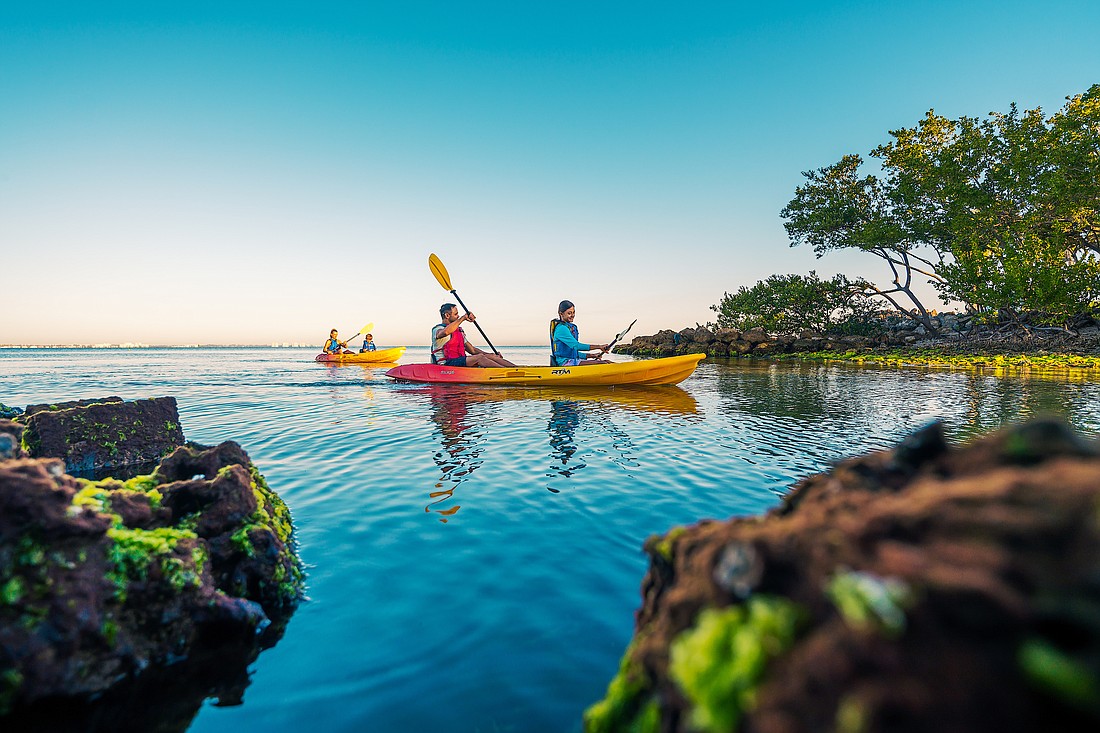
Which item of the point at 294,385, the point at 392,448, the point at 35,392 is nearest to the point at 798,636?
the point at 392,448

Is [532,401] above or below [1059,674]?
below

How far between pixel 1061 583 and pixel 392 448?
29.2ft

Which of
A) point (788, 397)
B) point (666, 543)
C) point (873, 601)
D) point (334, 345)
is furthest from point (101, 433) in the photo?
point (334, 345)

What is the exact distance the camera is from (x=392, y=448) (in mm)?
8922

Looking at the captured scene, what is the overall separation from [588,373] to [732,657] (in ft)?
53.7

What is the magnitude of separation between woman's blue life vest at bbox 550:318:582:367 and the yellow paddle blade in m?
4.95

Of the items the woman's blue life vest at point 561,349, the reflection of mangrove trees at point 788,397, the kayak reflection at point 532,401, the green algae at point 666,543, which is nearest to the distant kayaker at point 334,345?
the kayak reflection at point 532,401

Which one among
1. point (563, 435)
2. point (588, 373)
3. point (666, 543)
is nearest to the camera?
point (666, 543)

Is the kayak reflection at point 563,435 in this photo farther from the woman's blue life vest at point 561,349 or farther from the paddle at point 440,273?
the paddle at point 440,273

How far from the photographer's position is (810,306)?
44688 mm

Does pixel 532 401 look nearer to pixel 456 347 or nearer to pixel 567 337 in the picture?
pixel 567 337

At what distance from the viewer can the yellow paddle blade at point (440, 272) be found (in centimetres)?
1956

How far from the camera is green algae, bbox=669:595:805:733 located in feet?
3.72

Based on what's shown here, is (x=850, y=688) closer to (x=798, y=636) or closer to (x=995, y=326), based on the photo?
(x=798, y=636)
